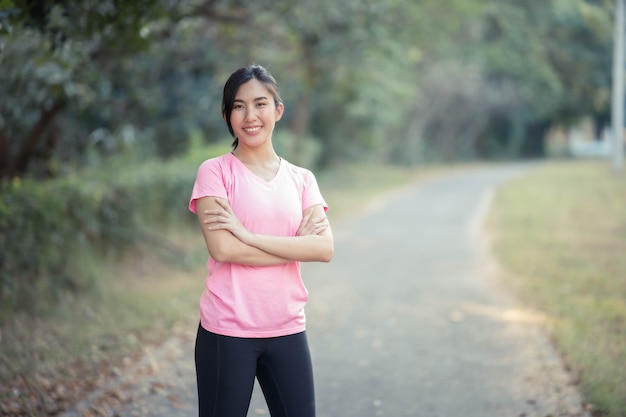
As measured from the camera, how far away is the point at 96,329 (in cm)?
677

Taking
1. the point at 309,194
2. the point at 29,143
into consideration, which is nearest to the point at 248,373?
the point at 309,194

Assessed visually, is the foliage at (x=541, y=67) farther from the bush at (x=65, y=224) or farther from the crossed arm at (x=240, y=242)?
the crossed arm at (x=240, y=242)

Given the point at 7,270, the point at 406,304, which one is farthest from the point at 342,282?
the point at 7,270

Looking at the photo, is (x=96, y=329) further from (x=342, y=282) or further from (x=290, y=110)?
(x=290, y=110)

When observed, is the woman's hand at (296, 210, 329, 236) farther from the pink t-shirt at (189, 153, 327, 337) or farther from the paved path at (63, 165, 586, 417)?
the paved path at (63, 165, 586, 417)

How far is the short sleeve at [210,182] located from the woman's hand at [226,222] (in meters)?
0.04

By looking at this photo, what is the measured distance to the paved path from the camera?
5.04 meters

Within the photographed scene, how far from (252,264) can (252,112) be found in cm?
62

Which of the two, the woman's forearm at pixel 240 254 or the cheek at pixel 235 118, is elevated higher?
the cheek at pixel 235 118

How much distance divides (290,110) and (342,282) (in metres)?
15.8

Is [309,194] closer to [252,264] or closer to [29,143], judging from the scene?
[252,264]

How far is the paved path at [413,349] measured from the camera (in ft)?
16.5

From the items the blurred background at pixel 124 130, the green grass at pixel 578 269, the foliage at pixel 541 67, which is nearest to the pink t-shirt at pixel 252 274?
the blurred background at pixel 124 130

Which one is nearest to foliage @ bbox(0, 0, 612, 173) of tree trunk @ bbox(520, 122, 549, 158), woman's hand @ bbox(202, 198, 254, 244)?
woman's hand @ bbox(202, 198, 254, 244)
